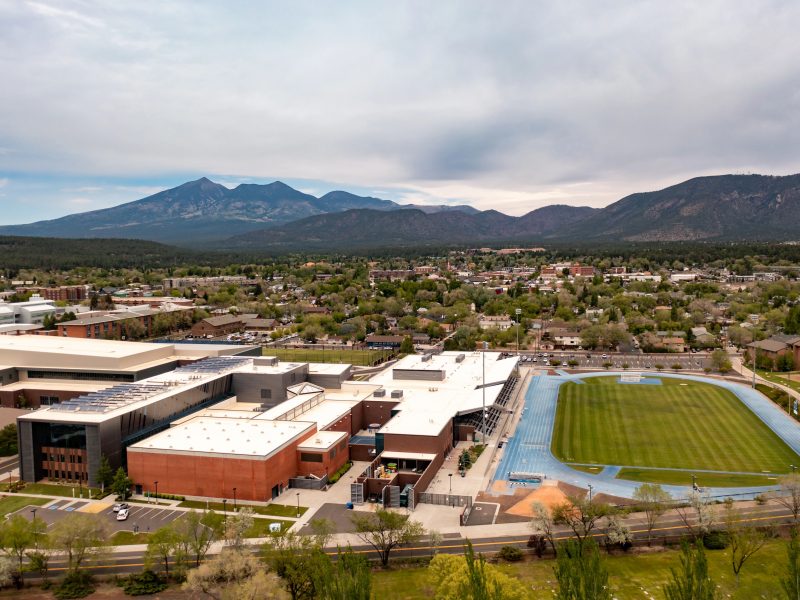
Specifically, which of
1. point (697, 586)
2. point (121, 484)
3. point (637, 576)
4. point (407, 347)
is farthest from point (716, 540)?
point (407, 347)

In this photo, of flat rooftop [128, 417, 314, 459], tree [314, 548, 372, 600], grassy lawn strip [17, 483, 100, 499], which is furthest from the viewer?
grassy lawn strip [17, 483, 100, 499]

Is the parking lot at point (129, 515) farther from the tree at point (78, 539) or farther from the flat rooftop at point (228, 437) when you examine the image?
the tree at point (78, 539)

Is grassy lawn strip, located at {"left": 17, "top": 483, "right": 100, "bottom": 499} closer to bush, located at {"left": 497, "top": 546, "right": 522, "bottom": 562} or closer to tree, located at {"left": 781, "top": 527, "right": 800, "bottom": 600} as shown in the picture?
bush, located at {"left": 497, "top": 546, "right": 522, "bottom": 562}

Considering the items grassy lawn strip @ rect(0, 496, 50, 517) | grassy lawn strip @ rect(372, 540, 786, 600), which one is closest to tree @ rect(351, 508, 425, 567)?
grassy lawn strip @ rect(372, 540, 786, 600)

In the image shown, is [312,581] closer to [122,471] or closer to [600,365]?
[122,471]

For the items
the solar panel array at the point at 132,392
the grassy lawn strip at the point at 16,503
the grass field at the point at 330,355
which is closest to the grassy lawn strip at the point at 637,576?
the grassy lawn strip at the point at 16,503
